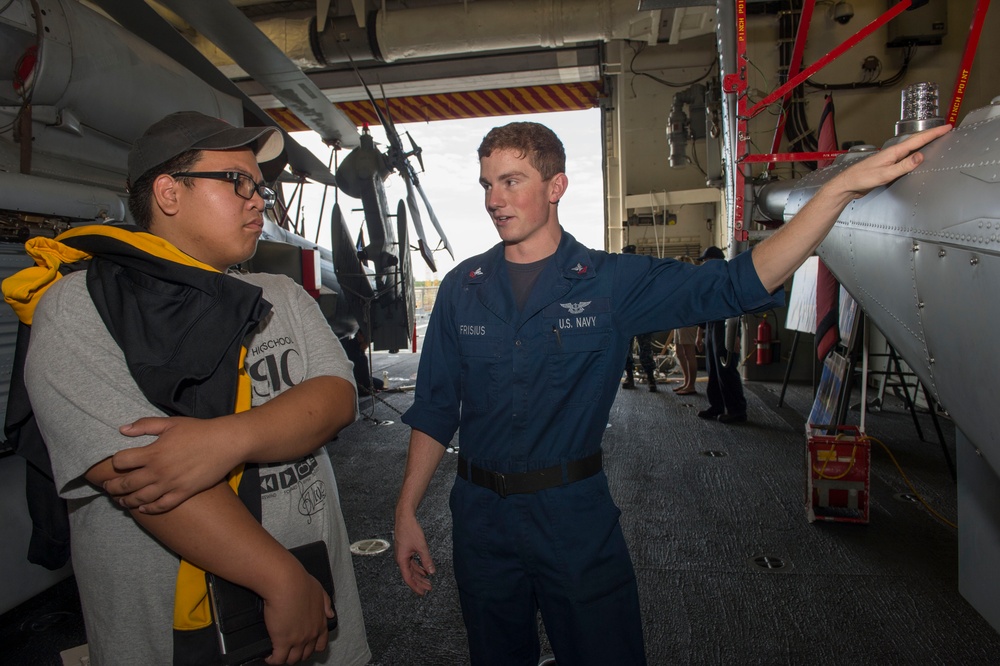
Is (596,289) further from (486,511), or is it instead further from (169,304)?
(169,304)

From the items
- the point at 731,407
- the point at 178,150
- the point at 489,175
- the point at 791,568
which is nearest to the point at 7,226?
the point at 178,150

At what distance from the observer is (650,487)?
13.3ft

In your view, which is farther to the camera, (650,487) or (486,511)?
(650,487)

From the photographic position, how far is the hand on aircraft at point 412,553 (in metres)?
1.63

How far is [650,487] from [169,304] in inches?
144

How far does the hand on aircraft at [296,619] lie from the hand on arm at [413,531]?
55 centimetres

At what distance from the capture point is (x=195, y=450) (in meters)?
0.93

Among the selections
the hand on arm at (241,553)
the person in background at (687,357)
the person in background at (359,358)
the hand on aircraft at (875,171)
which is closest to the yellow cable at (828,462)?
the hand on aircraft at (875,171)

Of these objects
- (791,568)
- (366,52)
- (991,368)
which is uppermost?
(366,52)

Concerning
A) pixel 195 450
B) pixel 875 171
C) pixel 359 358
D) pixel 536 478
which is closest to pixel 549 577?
pixel 536 478

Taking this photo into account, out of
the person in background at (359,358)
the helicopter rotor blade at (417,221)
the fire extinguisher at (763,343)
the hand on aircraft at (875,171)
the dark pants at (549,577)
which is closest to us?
the hand on aircraft at (875,171)

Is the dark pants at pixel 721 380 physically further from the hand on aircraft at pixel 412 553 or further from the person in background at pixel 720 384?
the hand on aircraft at pixel 412 553

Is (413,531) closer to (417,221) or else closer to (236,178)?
(236,178)

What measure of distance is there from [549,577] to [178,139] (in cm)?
135
